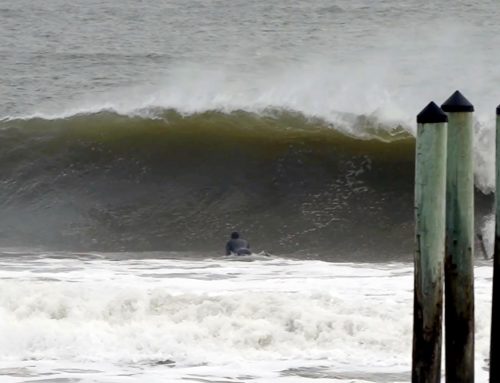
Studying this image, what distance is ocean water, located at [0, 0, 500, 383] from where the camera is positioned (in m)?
10.4

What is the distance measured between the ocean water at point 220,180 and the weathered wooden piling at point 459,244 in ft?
4.85

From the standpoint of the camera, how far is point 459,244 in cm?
780

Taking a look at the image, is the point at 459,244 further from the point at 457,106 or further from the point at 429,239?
the point at 457,106

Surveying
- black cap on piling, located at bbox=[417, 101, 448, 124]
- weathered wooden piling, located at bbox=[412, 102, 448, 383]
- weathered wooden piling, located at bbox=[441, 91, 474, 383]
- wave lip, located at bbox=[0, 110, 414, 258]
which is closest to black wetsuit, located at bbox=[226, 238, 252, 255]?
wave lip, located at bbox=[0, 110, 414, 258]

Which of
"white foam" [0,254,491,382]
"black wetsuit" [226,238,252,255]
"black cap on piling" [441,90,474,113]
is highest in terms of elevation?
"black cap on piling" [441,90,474,113]

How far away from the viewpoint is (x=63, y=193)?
19.6 metres

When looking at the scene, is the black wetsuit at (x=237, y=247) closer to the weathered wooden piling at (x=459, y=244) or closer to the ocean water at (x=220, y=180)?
the ocean water at (x=220, y=180)

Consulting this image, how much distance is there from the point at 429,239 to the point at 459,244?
30 cm

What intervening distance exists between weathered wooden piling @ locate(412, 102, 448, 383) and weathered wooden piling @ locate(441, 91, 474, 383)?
7.0 inches

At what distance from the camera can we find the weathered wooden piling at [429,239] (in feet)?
24.8

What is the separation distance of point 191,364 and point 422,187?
3041 mm

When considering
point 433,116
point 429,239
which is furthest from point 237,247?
point 433,116

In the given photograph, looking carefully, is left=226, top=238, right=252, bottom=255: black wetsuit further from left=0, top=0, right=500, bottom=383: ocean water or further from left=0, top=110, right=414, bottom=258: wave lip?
left=0, top=110, right=414, bottom=258: wave lip

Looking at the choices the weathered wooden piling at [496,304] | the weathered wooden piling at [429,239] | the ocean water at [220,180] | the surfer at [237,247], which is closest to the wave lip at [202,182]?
the ocean water at [220,180]
